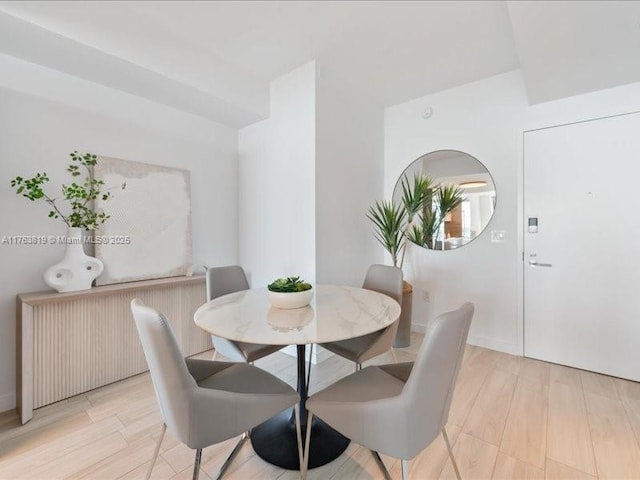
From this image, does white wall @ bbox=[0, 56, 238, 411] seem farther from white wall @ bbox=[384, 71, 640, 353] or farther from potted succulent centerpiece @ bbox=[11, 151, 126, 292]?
white wall @ bbox=[384, 71, 640, 353]

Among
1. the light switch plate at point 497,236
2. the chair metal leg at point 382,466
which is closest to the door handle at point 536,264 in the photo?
the light switch plate at point 497,236

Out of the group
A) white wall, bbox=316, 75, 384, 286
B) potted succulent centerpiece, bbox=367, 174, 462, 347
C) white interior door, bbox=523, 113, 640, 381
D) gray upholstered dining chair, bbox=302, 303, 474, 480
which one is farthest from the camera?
potted succulent centerpiece, bbox=367, 174, 462, 347

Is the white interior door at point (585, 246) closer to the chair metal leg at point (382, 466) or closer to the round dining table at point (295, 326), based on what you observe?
the round dining table at point (295, 326)

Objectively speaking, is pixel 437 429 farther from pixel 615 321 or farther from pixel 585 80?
pixel 585 80

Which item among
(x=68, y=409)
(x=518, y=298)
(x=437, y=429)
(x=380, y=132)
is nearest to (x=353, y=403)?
(x=437, y=429)

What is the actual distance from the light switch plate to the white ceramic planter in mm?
2139

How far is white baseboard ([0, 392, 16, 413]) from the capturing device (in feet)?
6.25

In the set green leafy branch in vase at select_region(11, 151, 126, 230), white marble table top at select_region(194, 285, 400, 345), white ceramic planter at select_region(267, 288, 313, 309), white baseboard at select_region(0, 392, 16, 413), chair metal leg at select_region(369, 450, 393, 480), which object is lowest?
chair metal leg at select_region(369, 450, 393, 480)

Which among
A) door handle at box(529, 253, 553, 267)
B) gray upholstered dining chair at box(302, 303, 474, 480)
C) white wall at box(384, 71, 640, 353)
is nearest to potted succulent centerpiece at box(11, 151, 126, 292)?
gray upholstered dining chair at box(302, 303, 474, 480)

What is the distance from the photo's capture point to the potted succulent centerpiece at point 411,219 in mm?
2873

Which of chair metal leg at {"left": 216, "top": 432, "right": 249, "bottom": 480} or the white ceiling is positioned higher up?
the white ceiling

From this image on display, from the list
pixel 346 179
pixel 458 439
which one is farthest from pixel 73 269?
pixel 458 439

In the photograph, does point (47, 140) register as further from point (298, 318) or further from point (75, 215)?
point (298, 318)

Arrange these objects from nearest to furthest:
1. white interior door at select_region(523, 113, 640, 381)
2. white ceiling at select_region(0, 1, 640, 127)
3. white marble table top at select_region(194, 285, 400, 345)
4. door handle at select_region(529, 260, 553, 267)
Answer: white marble table top at select_region(194, 285, 400, 345) → white ceiling at select_region(0, 1, 640, 127) → white interior door at select_region(523, 113, 640, 381) → door handle at select_region(529, 260, 553, 267)
